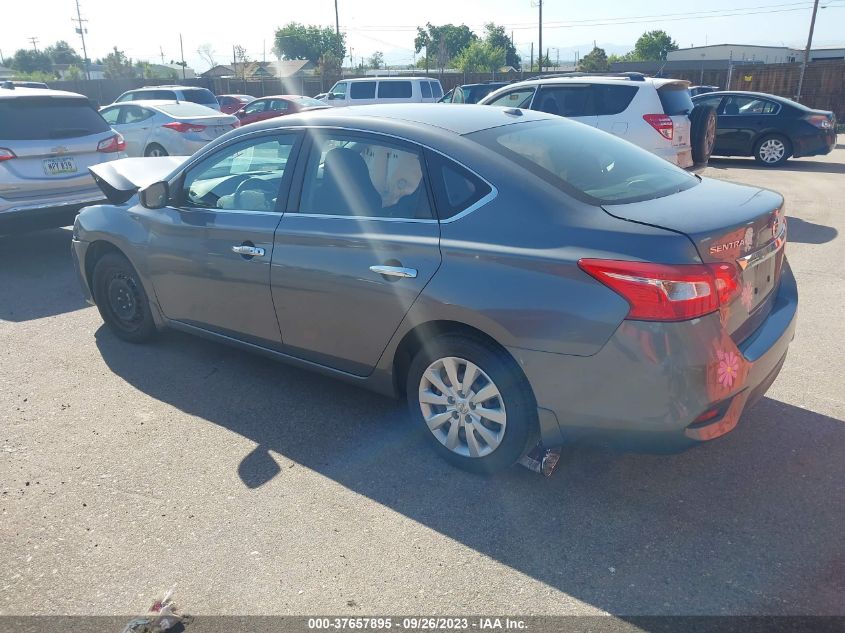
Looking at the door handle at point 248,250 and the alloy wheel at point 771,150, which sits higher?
the door handle at point 248,250

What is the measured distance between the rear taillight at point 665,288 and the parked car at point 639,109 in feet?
20.9

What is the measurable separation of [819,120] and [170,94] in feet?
54.4

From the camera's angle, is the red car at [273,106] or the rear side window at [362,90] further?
the rear side window at [362,90]

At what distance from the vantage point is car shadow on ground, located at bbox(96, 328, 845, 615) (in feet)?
9.00

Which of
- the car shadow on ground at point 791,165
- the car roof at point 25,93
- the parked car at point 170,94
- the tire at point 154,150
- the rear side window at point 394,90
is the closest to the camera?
the car roof at point 25,93

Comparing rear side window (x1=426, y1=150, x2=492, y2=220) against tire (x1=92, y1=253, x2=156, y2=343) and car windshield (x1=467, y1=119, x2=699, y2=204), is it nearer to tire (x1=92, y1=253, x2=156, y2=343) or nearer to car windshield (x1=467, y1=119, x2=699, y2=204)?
car windshield (x1=467, y1=119, x2=699, y2=204)

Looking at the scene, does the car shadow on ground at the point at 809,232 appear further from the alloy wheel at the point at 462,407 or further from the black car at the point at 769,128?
the alloy wheel at the point at 462,407

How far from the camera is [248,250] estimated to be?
411 centimetres

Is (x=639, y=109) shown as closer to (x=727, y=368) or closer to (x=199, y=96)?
(x=727, y=368)

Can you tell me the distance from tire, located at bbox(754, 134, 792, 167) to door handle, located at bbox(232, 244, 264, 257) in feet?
43.9

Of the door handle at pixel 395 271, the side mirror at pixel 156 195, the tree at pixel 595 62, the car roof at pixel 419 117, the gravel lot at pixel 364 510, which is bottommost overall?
the gravel lot at pixel 364 510

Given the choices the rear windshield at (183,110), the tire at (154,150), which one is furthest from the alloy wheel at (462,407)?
the rear windshield at (183,110)

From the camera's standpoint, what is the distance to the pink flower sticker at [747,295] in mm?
3045

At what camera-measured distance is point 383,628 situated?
2.59m
